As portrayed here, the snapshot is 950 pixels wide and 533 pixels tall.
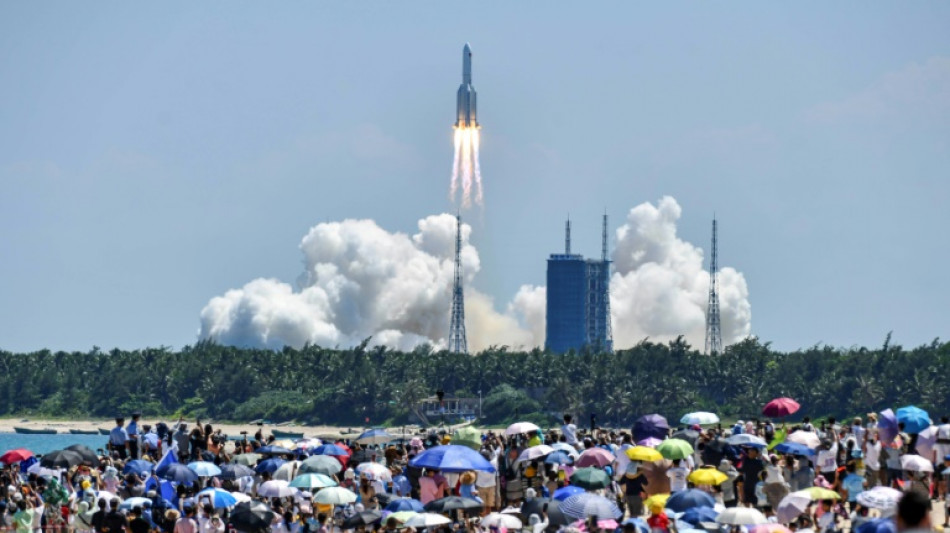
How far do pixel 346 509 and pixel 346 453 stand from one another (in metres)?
6.94

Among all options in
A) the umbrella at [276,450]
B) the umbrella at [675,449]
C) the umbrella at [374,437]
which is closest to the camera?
the umbrella at [675,449]

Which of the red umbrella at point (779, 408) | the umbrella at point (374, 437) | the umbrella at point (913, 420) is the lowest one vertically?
the umbrella at point (374, 437)

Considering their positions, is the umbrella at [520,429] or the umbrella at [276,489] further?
the umbrella at [520,429]

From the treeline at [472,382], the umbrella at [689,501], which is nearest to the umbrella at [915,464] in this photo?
the umbrella at [689,501]

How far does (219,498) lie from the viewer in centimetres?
3612

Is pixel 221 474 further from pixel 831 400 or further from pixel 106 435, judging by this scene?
pixel 106 435

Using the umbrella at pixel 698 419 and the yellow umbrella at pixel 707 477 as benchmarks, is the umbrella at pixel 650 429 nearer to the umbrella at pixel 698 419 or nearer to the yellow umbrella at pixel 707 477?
the umbrella at pixel 698 419

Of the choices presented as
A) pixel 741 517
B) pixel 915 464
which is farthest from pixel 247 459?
pixel 915 464

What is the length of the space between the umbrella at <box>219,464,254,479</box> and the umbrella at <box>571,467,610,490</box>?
8.74m

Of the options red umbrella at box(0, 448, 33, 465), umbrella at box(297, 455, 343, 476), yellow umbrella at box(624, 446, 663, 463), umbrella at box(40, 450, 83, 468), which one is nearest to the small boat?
red umbrella at box(0, 448, 33, 465)

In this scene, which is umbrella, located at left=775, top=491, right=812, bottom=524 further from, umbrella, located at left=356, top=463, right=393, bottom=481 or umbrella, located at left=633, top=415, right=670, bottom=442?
umbrella, located at left=356, top=463, right=393, bottom=481

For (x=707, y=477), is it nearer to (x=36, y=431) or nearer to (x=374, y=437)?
(x=374, y=437)

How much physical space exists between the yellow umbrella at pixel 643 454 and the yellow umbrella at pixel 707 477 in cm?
107

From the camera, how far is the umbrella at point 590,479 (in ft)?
117
